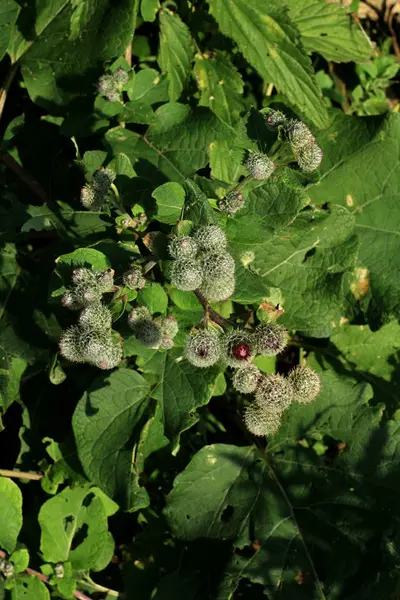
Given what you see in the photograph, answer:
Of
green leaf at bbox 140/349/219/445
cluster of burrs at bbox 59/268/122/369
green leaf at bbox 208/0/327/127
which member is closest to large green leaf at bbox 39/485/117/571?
green leaf at bbox 140/349/219/445

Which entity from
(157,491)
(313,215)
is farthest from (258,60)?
(157,491)

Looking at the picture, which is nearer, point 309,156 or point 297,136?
point 297,136

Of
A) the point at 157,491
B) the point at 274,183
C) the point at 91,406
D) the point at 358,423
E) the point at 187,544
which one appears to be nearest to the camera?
the point at 274,183

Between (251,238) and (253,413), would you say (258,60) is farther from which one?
(253,413)

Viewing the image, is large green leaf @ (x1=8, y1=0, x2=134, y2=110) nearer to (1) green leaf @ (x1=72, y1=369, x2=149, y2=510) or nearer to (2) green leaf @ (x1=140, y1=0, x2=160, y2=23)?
(2) green leaf @ (x1=140, y1=0, x2=160, y2=23)

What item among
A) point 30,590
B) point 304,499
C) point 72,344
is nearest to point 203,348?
point 72,344

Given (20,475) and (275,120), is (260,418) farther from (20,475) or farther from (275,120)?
(20,475)
